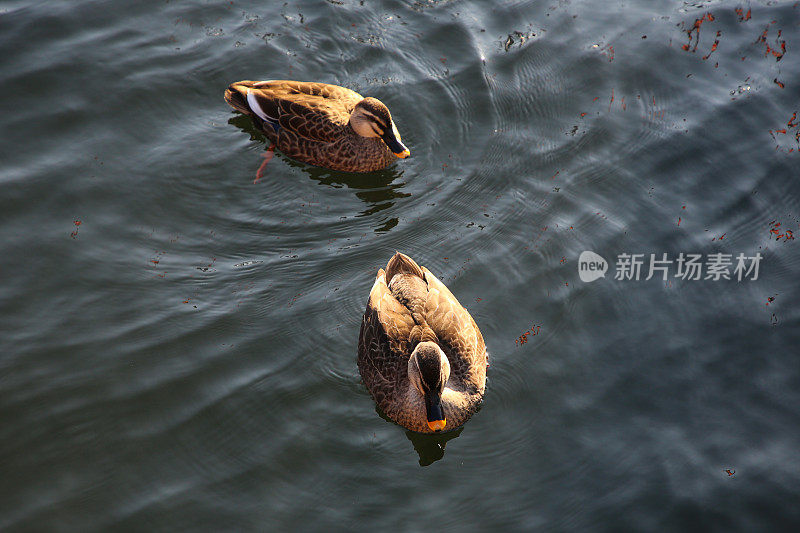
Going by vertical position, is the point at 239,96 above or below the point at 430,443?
above

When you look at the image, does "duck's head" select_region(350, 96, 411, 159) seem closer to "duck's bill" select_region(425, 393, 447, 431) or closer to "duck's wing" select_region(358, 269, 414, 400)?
"duck's wing" select_region(358, 269, 414, 400)

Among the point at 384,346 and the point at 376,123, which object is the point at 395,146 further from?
the point at 384,346

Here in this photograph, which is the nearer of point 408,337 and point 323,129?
point 408,337

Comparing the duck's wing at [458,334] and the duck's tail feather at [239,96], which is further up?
the duck's tail feather at [239,96]

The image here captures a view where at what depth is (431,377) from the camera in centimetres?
587

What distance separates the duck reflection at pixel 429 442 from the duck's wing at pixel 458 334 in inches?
21.1

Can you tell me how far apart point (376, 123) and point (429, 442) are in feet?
12.9

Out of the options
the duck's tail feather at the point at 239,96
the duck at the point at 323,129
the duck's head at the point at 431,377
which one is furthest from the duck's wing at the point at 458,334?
the duck's tail feather at the point at 239,96

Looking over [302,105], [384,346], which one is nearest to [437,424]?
[384,346]

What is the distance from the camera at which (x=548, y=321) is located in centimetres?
708

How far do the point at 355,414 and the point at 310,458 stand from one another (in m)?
0.61

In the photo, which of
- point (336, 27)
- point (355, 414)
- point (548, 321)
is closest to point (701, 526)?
point (548, 321)

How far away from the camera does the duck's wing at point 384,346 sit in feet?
20.6

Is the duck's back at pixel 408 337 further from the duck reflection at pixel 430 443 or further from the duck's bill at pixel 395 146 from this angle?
the duck's bill at pixel 395 146
